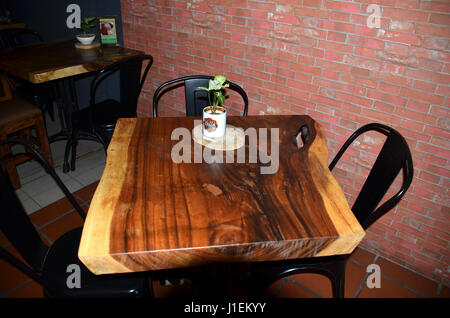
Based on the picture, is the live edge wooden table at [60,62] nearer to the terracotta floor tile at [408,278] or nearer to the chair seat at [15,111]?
the chair seat at [15,111]

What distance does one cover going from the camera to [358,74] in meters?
1.86

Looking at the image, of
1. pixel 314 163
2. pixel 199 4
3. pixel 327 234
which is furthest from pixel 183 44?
pixel 327 234

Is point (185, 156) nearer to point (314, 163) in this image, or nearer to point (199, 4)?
point (314, 163)

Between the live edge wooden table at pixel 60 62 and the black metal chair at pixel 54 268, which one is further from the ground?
the live edge wooden table at pixel 60 62

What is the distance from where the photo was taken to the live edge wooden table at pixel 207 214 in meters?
0.97

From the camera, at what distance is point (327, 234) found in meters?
1.02

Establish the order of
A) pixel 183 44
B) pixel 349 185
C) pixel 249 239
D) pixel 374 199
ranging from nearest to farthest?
1. pixel 249 239
2. pixel 374 199
3. pixel 349 185
4. pixel 183 44

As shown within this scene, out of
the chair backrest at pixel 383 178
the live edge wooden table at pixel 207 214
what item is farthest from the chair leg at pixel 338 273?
the live edge wooden table at pixel 207 214

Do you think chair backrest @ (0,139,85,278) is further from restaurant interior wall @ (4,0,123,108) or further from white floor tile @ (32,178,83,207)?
restaurant interior wall @ (4,0,123,108)

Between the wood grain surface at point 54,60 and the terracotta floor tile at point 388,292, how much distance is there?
94.2 inches

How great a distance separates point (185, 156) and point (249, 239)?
54 cm

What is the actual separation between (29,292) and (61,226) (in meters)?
0.52

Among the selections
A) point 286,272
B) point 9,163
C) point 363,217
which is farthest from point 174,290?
point 9,163

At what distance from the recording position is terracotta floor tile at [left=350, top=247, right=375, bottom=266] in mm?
2117
